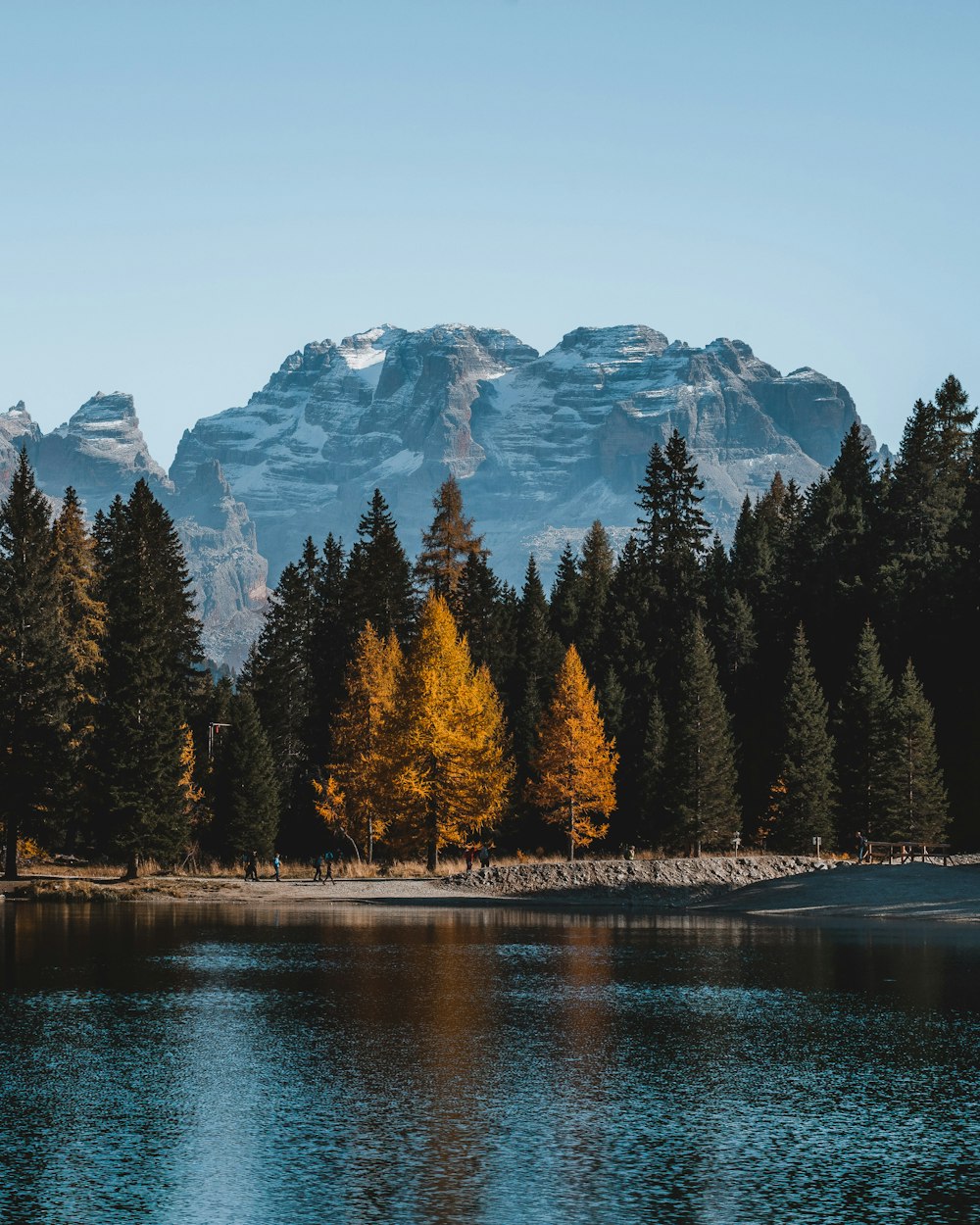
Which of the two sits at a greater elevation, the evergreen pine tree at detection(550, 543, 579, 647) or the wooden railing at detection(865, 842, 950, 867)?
the evergreen pine tree at detection(550, 543, 579, 647)

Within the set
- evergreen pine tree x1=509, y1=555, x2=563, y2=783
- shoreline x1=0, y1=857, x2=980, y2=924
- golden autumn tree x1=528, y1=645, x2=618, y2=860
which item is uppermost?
evergreen pine tree x1=509, y1=555, x2=563, y2=783

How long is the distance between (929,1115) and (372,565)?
8929 centimetres

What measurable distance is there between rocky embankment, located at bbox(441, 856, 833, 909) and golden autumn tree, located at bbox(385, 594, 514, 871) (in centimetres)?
665

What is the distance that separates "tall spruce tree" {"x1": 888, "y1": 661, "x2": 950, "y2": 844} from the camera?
83125 millimetres

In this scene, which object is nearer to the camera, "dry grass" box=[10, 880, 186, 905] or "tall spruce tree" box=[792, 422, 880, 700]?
"dry grass" box=[10, 880, 186, 905]

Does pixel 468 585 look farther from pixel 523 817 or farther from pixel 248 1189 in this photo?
pixel 248 1189

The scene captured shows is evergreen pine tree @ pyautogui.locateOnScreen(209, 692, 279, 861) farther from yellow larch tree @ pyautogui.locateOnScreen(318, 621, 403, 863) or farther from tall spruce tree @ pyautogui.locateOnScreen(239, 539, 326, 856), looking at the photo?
tall spruce tree @ pyautogui.locateOnScreen(239, 539, 326, 856)

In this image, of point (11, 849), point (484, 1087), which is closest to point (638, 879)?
point (11, 849)

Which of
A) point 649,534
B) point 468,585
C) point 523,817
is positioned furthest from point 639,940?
point 649,534

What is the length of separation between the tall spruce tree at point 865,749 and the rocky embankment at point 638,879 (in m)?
13.6

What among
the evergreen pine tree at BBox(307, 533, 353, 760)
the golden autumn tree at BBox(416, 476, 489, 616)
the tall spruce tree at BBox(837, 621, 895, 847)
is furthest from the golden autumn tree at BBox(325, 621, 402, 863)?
the tall spruce tree at BBox(837, 621, 895, 847)

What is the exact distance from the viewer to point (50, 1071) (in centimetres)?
2323

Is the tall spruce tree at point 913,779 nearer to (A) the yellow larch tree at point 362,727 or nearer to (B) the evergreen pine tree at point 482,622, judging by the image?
(A) the yellow larch tree at point 362,727

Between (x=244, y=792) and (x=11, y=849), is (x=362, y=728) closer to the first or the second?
(x=244, y=792)
